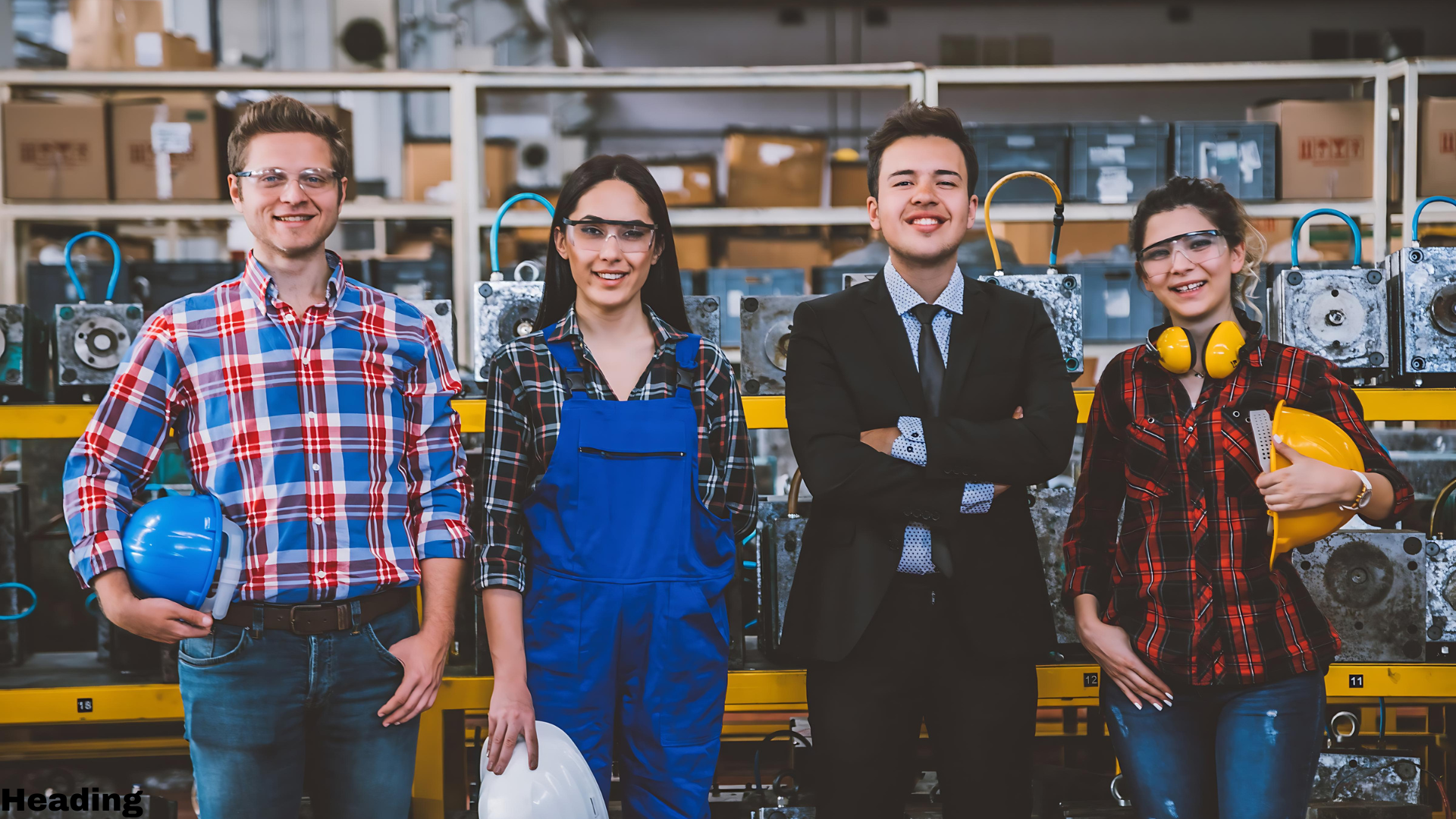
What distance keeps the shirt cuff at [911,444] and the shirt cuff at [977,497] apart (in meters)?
0.10

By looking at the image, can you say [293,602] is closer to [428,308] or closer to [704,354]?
[704,354]

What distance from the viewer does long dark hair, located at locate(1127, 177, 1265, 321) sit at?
1.66m

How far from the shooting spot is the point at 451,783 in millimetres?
2725

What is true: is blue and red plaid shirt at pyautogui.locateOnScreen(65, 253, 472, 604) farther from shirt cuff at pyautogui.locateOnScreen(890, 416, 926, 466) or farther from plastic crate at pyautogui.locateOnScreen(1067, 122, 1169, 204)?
plastic crate at pyautogui.locateOnScreen(1067, 122, 1169, 204)

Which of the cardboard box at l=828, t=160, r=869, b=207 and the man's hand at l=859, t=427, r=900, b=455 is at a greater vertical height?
the cardboard box at l=828, t=160, r=869, b=207

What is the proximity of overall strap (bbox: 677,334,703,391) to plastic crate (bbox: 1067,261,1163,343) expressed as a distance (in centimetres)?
285

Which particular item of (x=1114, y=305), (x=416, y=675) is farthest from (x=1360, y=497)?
(x=1114, y=305)

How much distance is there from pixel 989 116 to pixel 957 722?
319 inches

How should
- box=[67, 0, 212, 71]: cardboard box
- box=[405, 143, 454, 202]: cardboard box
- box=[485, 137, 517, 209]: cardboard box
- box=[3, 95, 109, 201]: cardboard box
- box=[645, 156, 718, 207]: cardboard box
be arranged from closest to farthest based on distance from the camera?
box=[3, 95, 109, 201]: cardboard box < box=[67, 0, 212, 71]: cardboard box < box=[645, 156, 718, 207]: cardboard box < box=[405, 143, 454, 202]: cardboard box < box=[485, 137, 517, 209]: cardboard box

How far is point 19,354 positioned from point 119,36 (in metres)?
2.34

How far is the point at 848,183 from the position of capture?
4.95m

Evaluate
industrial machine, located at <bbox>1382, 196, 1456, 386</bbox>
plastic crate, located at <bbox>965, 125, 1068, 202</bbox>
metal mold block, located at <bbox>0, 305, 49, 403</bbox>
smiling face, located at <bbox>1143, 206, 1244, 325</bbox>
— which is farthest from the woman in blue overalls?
plastic crate, located at <bbox>965, 125, 1068, 202</bbox>

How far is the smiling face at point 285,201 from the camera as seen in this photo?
1.50 metres

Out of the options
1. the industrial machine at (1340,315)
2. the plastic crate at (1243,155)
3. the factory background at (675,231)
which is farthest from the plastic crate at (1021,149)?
the industrial machine at (1340,315)
